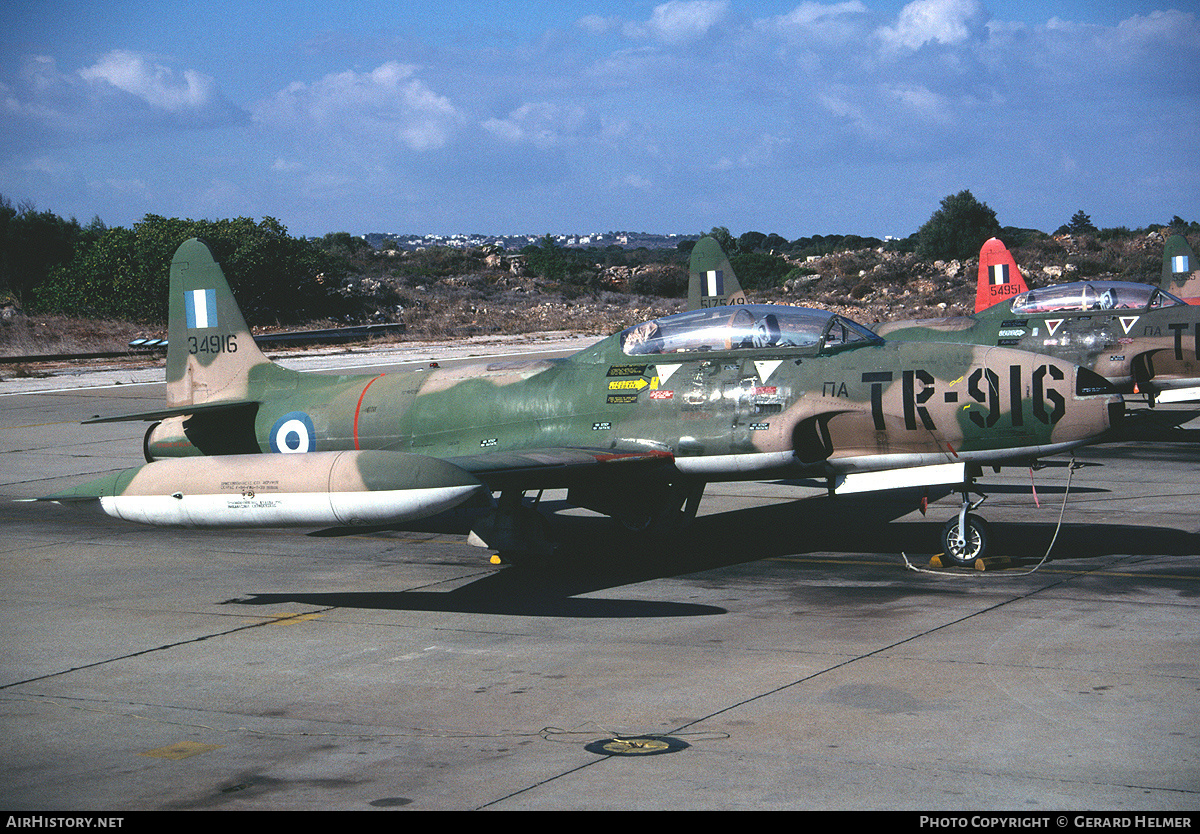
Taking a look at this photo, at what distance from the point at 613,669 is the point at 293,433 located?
24.2 ft

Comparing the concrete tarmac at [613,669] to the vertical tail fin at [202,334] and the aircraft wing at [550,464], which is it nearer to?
the aircraft wing at [550,464]

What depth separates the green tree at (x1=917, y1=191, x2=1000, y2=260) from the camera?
8244 centimetres

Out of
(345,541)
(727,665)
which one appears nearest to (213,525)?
(345,541)

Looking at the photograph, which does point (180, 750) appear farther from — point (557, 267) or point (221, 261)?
point (557, 267)

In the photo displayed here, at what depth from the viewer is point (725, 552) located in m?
13.5

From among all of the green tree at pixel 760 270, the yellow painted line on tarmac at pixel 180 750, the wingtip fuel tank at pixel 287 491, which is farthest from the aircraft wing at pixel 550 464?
the green tree at pixel 760 270

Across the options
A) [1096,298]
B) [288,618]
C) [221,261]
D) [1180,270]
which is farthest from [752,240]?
[288,618]

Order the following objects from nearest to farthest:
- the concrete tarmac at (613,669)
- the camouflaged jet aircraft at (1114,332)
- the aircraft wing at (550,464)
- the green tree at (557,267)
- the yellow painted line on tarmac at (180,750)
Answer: the concrete tarmac at (613,669) < the yellow painted line on tarmac at (180,750) < the aircraft wing at (550,464) < the camouflaged jet aircraft at (1114,332) < the green tree at (557,267)

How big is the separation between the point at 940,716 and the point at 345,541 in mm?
9135

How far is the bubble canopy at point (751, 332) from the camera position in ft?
41.6

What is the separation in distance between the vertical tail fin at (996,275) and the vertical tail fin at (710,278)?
5887mm

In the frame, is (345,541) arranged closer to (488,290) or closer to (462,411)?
(462,411)

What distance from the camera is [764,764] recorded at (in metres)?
6.57
